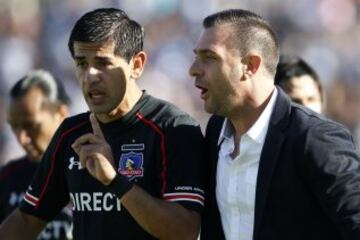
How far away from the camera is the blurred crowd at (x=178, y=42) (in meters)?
15.1

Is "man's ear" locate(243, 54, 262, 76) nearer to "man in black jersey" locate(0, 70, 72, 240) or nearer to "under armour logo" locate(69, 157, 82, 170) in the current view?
"under armour logo" locate(69, 157, 82, 170)

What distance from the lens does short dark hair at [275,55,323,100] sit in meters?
7.61

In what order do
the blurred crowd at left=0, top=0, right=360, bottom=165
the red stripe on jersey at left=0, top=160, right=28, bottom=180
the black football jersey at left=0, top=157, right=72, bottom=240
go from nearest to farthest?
the black football jersey at left=0, top=157, right=72, bottom=240 → the red stripe on jersey at left=0, top=160, right=28, bottom=180 → the blurred crowd at left=0, top=0, right=360, bottom=165

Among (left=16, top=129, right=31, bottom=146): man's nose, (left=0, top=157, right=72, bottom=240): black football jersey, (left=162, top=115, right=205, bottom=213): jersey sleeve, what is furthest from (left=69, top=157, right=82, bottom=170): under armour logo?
(left=16, top=129, right=31, bottom=146): man's nose

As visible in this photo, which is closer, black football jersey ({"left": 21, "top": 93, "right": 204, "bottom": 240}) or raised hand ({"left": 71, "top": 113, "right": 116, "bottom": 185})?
raised hand ({"left": 71, "top": 113, "right": 116, "bottom": 185})

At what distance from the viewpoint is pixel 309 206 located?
5.13 m

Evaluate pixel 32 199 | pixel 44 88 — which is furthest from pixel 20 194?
pixel 32 199

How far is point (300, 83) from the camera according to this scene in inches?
298

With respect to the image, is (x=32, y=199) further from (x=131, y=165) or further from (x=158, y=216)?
(x=158, y=216)

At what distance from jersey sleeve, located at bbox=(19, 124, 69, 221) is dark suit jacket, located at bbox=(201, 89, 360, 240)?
1222mm

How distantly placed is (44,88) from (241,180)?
3072mm

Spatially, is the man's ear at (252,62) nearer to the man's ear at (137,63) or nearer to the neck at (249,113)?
the neck at (249,113)

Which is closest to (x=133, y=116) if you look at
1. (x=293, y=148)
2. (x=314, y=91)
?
(x=293, y=148)

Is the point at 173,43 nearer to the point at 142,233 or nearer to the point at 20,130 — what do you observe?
the point at 20,130
